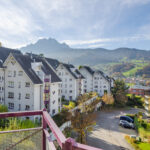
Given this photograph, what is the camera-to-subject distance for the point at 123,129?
22016mm

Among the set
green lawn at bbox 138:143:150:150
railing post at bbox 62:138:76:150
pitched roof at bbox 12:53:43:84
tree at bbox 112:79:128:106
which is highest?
pitched roof at bbox 12:53:43:84

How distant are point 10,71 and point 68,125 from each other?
12205mm

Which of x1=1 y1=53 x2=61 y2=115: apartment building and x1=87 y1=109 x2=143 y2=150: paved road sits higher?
x1=1 y1=53 x2=61 y2=115: apartment building

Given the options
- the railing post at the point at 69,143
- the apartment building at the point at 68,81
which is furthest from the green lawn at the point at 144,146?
the railing post at the point at 69,143

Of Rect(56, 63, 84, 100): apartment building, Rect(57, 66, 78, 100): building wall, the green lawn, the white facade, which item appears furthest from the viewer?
Rect(57, 66, 78, 100): building wall

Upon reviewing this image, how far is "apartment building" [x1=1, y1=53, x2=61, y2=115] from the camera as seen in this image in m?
17.2

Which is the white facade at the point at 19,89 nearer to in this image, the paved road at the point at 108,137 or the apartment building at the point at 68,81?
the paved road at the point at 108,137

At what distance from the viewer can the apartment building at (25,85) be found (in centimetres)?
1723

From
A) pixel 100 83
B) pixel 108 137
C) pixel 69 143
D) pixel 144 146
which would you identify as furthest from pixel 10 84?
pixel 100 83

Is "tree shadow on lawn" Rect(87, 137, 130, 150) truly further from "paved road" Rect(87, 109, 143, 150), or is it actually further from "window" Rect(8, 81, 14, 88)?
"window" Rect(8, 81, 14, 88)

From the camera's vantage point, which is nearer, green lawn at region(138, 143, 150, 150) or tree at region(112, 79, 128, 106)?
green lawn at region(138, 143, 150, 150)

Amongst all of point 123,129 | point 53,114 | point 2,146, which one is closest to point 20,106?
point 53,114

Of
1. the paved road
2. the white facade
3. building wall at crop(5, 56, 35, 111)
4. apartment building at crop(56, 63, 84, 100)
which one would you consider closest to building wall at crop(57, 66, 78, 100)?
apartment building at crop(56, 63, 84, 100)

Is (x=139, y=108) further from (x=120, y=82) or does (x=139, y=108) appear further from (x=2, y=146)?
(x=2, y=146)
